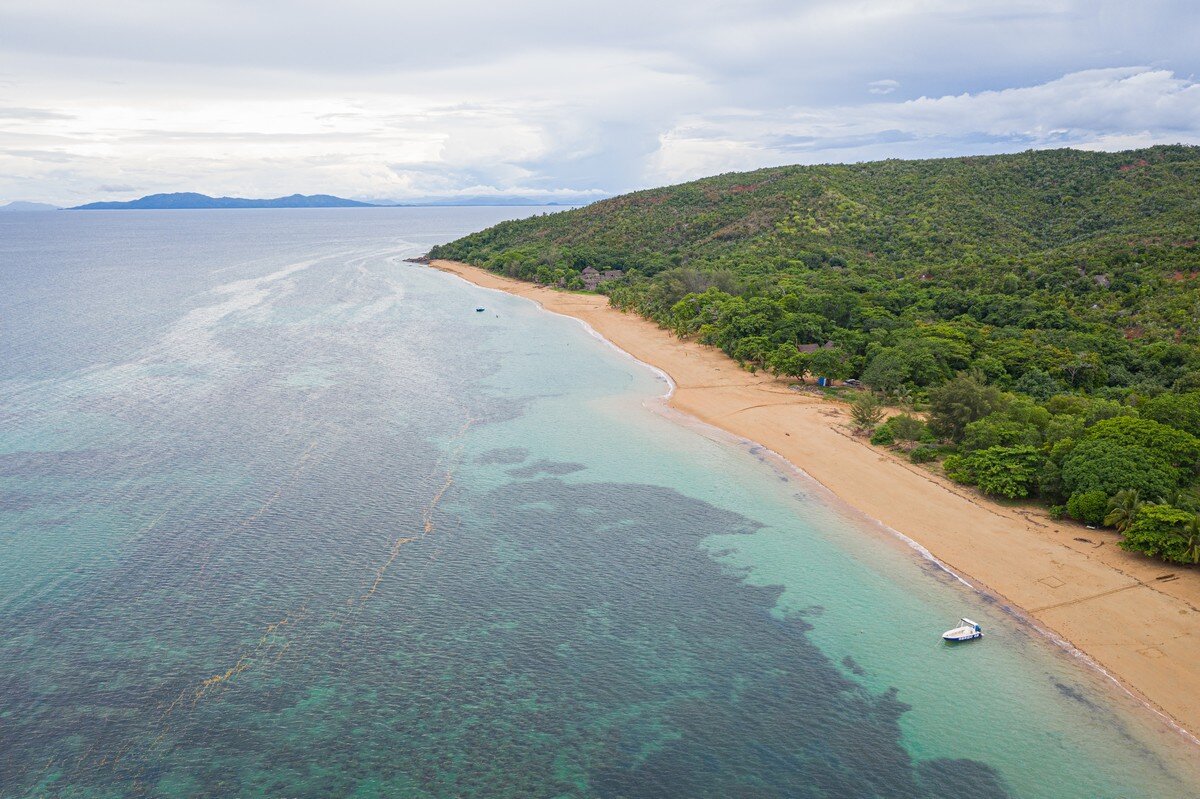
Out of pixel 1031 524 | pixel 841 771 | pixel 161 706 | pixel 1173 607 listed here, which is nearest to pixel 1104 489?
pixel 1031 524

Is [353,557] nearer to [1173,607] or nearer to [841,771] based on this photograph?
[841,771]

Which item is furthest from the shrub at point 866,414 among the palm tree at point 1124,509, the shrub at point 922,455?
the palm tree at point 1124,509

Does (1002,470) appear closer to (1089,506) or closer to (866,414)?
(1089,506)

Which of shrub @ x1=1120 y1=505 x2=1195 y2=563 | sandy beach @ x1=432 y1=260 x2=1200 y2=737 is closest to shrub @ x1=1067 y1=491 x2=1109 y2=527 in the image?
sandy beach @ x1=432 y1=260 x2=1200 y2=737

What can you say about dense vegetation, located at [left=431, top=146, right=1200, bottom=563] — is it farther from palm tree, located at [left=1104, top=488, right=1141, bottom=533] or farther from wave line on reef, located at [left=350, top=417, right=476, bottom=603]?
wave line on reef, located at [left=350, top=417, right=476, bottom=603]

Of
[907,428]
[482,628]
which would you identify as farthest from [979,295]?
[482,628]

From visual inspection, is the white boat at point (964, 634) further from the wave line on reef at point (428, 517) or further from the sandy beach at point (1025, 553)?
the wave line on reef at point (428, 517)
